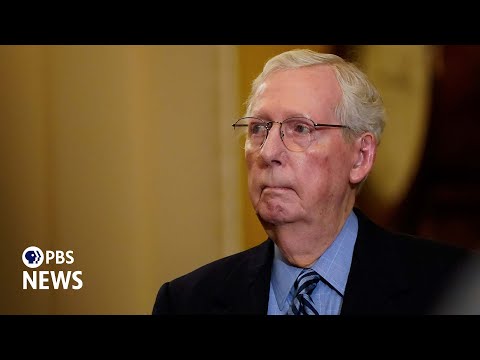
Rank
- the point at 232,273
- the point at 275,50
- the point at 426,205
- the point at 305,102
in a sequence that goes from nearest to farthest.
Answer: the point at 305,102 < the point at 232,273 < the point at 275,50 < the point at 426,205

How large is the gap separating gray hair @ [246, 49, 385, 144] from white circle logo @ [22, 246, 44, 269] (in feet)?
2.80

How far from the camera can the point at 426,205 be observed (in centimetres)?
270

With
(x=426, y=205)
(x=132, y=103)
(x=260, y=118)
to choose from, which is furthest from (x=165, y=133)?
(x=426, y=205)

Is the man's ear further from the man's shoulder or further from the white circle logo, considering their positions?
the white circle logo

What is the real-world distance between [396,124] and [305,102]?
88cm

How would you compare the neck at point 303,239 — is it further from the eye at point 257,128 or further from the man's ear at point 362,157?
the eye at point 257,128

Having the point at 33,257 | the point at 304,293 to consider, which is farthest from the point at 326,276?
Answer: the point at 33,257

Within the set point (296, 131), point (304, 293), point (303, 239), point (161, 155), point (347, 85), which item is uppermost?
point (347, 85)

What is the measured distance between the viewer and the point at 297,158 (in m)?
1.96

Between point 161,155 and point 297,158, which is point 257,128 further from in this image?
point 161,155

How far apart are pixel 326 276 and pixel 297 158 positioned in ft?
1.09

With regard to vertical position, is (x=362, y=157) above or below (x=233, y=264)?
above

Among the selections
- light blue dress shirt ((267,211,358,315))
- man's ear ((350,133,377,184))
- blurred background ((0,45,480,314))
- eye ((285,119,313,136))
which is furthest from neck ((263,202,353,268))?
blurred background ((0,45,480,314))

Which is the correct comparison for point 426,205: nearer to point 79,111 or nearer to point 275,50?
point 275,50
